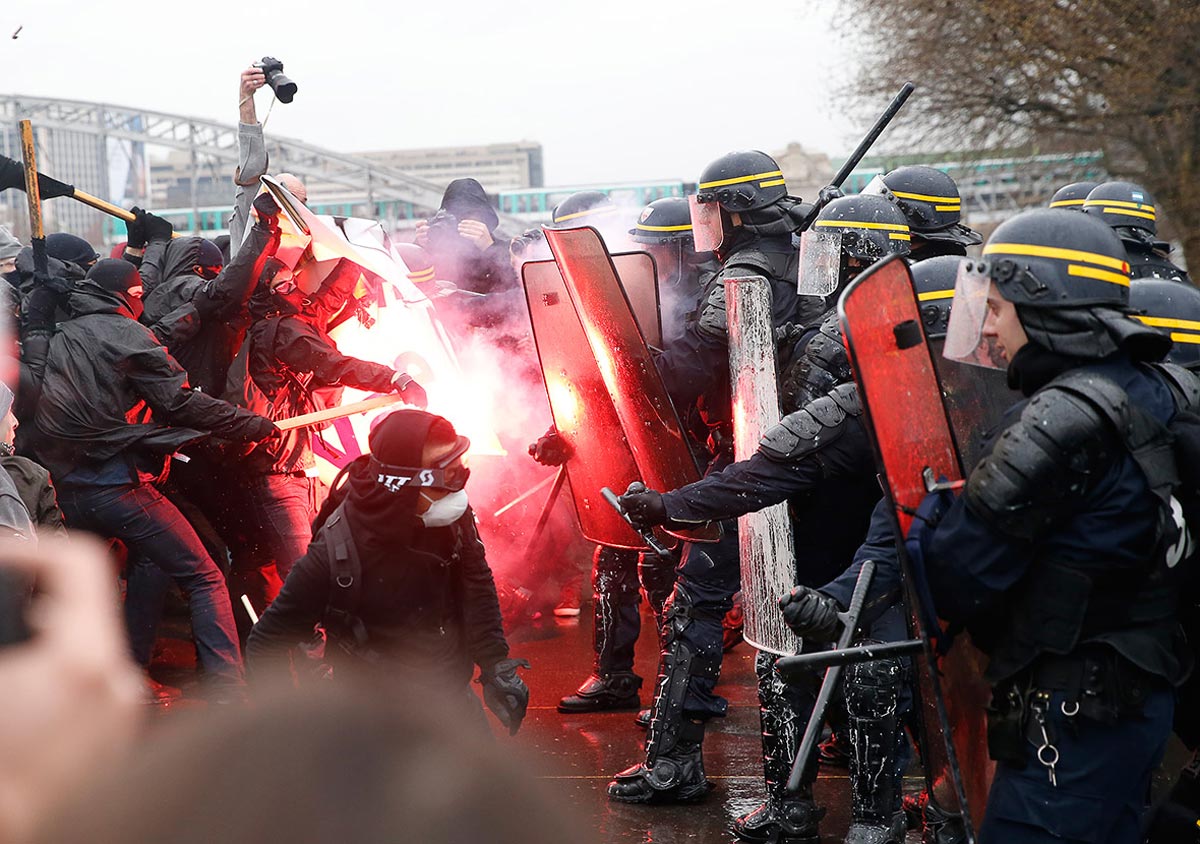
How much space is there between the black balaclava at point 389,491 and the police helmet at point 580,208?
3395 millimetres

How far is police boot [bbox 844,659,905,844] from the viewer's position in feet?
12.7

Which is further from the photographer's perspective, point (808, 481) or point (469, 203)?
point (469, 203)

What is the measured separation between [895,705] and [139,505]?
3281 millimetres

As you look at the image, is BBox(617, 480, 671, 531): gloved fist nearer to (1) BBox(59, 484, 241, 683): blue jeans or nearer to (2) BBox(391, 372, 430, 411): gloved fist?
(2) BBox(391, 372, 430, 411): gloved fist

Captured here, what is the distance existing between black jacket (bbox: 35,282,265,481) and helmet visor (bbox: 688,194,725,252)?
79.2 inches

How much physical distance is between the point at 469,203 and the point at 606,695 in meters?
3.36

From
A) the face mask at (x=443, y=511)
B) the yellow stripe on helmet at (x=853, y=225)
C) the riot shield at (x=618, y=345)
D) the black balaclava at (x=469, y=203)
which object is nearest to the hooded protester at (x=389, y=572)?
the face mask at (x=443, y=511)

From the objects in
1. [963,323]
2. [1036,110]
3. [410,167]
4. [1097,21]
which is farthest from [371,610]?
[410,167]

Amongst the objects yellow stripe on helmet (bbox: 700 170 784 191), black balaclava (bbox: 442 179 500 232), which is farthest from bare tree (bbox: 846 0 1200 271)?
yellow stripe on helmet (bbox: 700 170 784 191)

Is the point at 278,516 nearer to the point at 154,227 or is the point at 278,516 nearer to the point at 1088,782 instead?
the point at 154,227

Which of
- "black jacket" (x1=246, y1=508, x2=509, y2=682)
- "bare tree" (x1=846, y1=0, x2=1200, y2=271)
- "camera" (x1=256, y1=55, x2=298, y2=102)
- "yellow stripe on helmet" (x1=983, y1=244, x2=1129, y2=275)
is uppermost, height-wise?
"bare tree" (x1=846, y1=0, x2=1200, y2=271)

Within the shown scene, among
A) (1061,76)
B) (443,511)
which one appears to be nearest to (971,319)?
(443,511)

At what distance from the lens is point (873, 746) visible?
12.7 ft

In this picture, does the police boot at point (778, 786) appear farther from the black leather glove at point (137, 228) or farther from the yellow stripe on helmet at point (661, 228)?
the black leather glove at point (137, 228)
